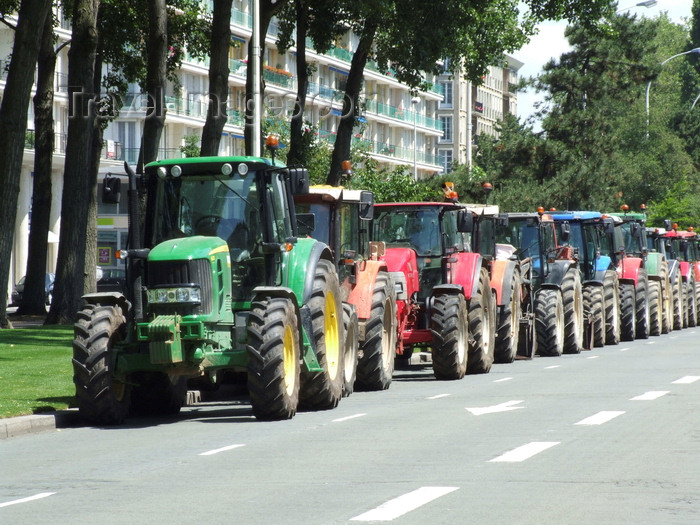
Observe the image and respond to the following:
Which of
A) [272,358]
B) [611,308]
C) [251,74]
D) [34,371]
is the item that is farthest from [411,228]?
[251,74]

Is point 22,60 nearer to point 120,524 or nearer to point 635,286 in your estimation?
point 635,286

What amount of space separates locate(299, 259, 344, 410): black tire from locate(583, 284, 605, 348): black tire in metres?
15.8

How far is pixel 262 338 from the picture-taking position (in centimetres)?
1509

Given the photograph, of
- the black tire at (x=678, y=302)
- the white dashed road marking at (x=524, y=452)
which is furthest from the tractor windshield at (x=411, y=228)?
the black tire at (x=678, y=302)

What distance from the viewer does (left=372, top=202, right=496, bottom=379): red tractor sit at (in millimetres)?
21688

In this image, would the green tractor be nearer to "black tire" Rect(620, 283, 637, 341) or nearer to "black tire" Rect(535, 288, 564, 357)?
"black tire" Rect(535, 288, 564, 357)

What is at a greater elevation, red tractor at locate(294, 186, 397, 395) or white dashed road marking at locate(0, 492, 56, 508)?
red tractor at locate(294, 186, 397, 395)

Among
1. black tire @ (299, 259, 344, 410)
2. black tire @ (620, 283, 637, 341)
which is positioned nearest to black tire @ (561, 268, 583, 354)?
black tire @ (620, 283, 637, 341)

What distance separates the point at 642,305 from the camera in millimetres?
36875

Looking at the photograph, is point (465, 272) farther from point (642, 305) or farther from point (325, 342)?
point (642, 305)

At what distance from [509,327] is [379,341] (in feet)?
21.8

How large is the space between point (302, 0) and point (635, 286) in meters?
10.3

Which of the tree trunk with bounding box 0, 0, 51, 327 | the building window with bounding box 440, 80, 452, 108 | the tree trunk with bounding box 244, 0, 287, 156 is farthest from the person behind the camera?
the building window with bounding box 440, 80, 452, 108

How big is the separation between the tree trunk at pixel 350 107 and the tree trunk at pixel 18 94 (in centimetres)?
1006
